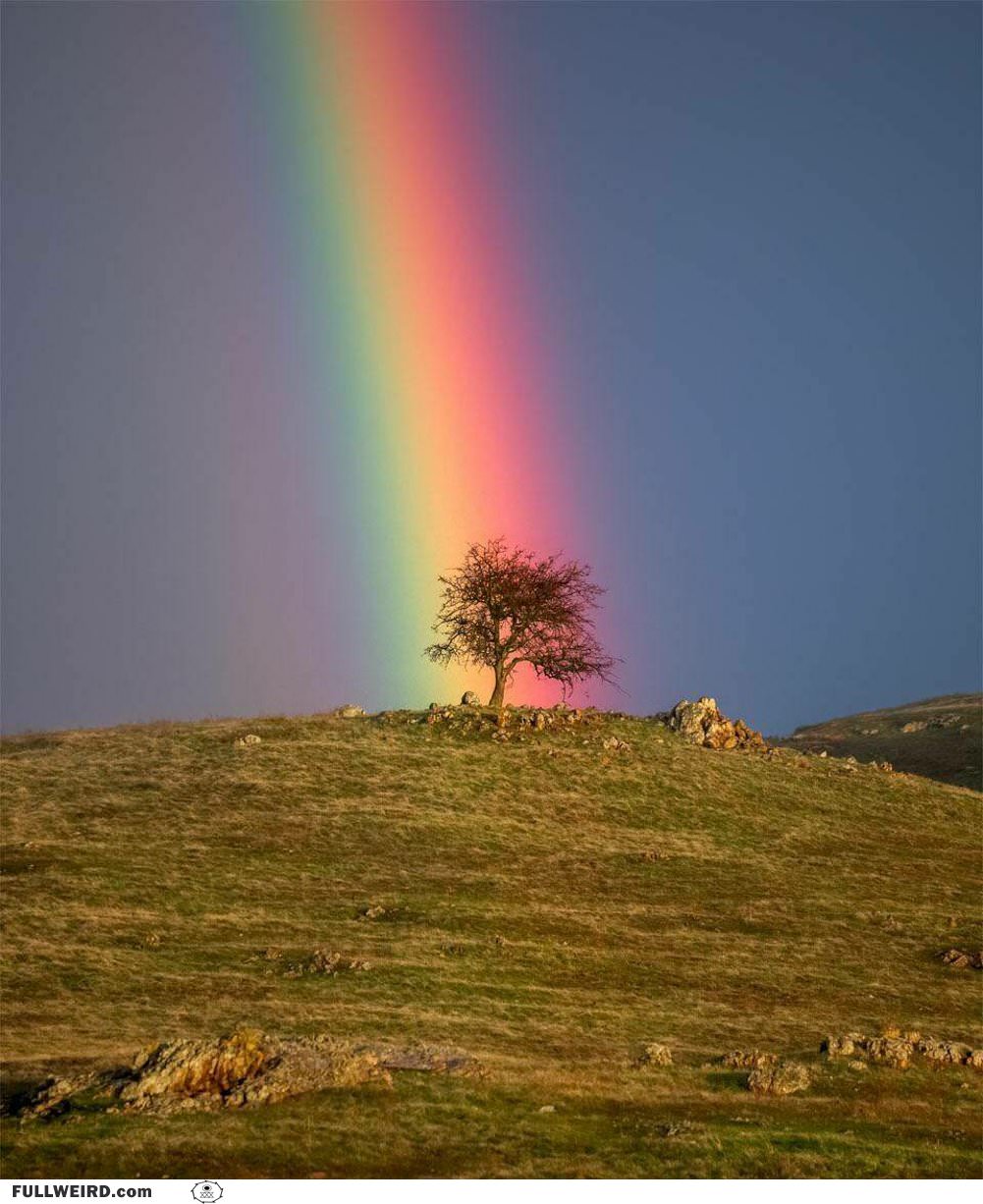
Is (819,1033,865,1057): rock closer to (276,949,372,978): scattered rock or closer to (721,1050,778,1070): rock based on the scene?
(721,1050,778,1070): rock

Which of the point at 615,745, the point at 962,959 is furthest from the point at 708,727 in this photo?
the point at 962,959

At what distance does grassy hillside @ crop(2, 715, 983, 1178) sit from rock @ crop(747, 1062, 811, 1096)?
63 centimetres

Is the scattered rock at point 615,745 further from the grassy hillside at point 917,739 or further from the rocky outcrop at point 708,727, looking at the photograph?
the grassy hillside at point 917,739

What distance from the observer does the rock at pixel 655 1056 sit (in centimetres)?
2681

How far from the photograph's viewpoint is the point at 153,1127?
2017 centimetres

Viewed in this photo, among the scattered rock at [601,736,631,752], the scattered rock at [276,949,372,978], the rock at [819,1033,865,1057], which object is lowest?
the rock at [819,1033,865,1057]

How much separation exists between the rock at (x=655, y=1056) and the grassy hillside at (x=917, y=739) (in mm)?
55863

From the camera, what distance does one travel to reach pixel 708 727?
67312 mm

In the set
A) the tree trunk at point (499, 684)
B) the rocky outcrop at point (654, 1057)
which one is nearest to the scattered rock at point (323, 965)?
the rocky outcrop at point (654, 1057)

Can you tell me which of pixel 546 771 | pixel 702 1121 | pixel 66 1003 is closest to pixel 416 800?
pixel 546 771

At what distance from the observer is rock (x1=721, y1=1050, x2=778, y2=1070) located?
26859mm
